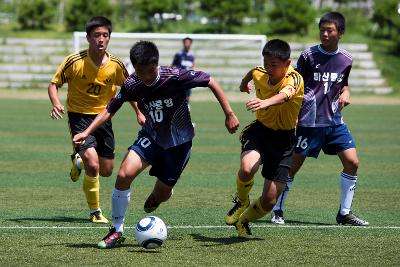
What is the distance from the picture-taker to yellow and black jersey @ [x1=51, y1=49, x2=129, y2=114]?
34.3ft

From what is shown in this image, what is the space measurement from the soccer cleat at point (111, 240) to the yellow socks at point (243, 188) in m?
1.44

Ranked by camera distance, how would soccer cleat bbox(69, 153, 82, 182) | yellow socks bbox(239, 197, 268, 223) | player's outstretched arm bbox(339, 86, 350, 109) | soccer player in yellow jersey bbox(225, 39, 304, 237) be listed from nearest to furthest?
soccer player in yellow jersey bbox(225, 39, 304, 237)
yellow socks bbox(239, 197, 268, 223)
player's outstretched arm bbox(339, 86, 350, 109)
soccer cleat bbox(69, 153, 82, 182)

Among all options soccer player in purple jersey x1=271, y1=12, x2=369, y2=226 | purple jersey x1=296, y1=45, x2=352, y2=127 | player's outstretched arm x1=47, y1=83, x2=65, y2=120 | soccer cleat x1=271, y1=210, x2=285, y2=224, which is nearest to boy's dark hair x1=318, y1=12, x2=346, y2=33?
soccer player in purple jersey x1=271, y1=12, x2=369, y2=226

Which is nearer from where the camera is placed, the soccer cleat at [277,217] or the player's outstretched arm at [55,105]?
the player's outstretched arm at [55,105]

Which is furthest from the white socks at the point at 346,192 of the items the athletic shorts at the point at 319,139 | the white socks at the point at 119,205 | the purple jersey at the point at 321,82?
the white socks at the point at 119,205

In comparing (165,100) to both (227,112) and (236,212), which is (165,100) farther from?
(236,212)

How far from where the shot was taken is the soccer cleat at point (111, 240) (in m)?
8.31

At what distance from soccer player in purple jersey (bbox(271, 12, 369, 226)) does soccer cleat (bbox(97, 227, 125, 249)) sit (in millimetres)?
2288

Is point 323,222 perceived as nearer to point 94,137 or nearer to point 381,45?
point 94,137

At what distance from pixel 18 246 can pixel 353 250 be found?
3.15 meters

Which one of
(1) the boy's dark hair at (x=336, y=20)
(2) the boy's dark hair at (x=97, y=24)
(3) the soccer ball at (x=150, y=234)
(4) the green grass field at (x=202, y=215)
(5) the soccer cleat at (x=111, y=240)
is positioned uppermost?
(1) the boy's dark hair at (x=336, y=20)

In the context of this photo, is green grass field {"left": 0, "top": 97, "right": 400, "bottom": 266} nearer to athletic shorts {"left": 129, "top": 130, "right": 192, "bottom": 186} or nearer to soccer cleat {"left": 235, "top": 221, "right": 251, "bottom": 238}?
soccer cleat {"left": 235, "top": 221, "right": 251, "bottom": 238}

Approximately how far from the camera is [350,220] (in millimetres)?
10023

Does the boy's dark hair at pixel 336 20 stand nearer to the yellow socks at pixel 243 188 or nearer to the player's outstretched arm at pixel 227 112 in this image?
the player's outstretched arm at pixel 227 112
